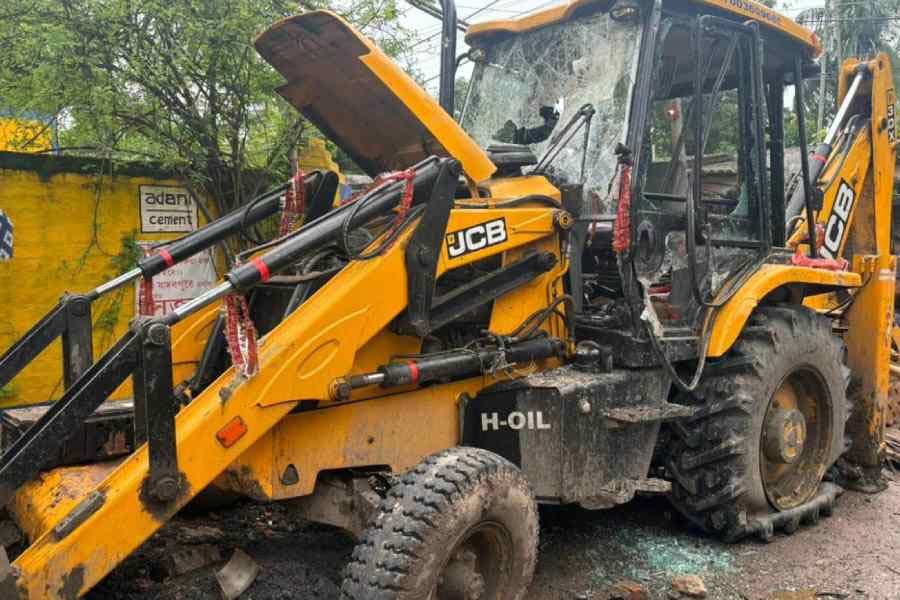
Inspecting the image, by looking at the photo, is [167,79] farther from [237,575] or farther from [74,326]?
[237,575]

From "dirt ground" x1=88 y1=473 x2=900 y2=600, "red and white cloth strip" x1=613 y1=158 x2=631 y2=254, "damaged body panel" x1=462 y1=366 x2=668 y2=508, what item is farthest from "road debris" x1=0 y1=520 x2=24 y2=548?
"red and white cloth strip" x1=613 y1=158 x2=631 y2=254

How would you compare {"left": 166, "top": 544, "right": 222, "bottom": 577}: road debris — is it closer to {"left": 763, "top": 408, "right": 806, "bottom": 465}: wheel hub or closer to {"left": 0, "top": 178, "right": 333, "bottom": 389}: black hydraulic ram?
{"left": 0, "top": 178, "right": 333, "bottom": 389}: black hydraulic ram

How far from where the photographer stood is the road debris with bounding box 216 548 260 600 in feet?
10.3

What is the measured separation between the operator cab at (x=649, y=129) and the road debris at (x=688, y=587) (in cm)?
108

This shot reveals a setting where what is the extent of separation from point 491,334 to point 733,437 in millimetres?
1519

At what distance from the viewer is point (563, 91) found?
13.7ft

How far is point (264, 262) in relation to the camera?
2.67m

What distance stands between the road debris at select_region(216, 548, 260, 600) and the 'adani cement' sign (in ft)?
12.9

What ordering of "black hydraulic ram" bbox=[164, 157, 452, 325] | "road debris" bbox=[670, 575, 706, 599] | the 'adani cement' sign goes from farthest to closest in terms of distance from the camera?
the 'adani cement' sign
"road debris" bbox=[670, 575, 706, 599]
"black hydraulic ram" bbox=[164, 157, 452, 325]

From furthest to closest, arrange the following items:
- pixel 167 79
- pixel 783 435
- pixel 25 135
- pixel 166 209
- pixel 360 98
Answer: pixel 166 209, pixel 25 135, pixel 167 79, pixel 783 435, pixel 360 98

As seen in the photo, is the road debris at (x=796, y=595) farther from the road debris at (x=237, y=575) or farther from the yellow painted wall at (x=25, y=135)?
the yellow painted wall at (x=25, y=135)

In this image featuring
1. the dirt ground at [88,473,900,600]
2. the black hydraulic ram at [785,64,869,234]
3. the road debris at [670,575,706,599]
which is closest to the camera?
the dirt ground at [88,473,900,600]

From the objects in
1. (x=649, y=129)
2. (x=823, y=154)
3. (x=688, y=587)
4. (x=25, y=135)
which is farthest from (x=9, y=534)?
(x=823, y=154)

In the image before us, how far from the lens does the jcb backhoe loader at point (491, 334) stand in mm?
2670
